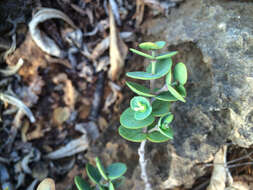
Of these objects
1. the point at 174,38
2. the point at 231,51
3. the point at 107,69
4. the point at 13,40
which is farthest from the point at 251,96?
the point at 13,40

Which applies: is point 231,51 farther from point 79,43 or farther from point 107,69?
point 79,43

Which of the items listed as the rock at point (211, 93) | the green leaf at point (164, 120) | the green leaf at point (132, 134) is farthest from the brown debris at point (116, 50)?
the green leaf at point (164, 120)

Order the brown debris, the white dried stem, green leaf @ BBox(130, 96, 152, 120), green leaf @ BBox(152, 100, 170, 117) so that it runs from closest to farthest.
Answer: green leaf @ BBox(130, 96, 152, 120), green leaf @ BBox(152, 100, 170, 117), the white dried stem, the brown debris

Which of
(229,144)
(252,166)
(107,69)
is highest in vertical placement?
(107,69)

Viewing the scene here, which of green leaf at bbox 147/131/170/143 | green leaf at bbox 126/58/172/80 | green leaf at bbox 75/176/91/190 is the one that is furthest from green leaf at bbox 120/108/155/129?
green leaf at bbox 75/176/91/190

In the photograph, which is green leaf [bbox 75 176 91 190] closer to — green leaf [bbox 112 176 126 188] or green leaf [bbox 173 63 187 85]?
green leaf [bbox 112 176 126 188]

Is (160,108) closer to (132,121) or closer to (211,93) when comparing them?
(132,121)

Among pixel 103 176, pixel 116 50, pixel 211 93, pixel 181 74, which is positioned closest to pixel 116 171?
pixel 103 176

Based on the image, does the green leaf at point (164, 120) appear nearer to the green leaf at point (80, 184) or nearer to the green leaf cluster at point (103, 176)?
the green leaf cluster at point (103, 176)
